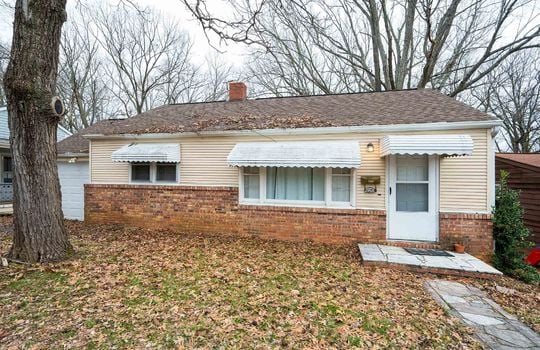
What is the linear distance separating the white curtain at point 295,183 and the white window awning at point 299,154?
806mm

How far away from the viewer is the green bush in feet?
22.7

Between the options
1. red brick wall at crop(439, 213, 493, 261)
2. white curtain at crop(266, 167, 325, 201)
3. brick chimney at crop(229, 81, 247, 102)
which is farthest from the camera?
brick chimney at crop(229, 81, 247, 102)

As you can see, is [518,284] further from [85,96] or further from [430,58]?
[85,96]

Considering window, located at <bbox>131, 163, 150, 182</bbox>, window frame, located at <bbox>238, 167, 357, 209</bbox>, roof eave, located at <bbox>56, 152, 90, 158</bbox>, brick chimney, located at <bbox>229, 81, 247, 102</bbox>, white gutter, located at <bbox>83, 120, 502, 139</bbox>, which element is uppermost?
brick chimney, located at <bbox>229, 81, 247, 102</bbox>

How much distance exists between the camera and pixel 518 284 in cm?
596

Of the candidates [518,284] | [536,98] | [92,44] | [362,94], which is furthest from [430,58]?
[92,44]

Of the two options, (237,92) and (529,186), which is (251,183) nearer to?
(237,92)

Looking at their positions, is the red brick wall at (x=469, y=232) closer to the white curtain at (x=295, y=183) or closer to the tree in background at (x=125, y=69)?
the white curtain at (x=295, y=183)

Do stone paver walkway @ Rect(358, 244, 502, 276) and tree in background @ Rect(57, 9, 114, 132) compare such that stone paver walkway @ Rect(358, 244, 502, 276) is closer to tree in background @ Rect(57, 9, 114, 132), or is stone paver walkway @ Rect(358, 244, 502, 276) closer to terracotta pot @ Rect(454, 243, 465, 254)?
terracotta pot @ Rect(454, 243, 465, 254)

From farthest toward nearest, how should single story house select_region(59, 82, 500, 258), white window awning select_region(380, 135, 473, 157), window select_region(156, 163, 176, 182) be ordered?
window select_region(156, 163, 176, 182) < single story house select_region(59, 82, 500, 258) < white window awning select_region(380, 135, 473, 157)

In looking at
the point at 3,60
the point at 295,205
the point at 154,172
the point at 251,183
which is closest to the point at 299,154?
the point at 295,205

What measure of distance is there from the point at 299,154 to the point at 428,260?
4.00 m

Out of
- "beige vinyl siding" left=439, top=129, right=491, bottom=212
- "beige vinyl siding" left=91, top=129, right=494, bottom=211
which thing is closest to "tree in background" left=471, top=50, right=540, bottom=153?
"beige vinyl siding" left=439, top=129, right=491, bottom=212

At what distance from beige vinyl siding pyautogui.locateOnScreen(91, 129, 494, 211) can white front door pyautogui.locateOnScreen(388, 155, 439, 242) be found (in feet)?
0.71
